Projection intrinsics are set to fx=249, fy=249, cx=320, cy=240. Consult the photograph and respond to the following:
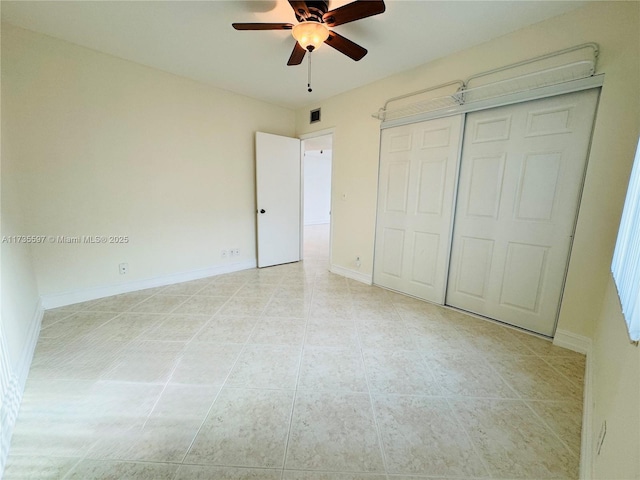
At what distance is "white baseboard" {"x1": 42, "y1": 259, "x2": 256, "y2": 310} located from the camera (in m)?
2.56

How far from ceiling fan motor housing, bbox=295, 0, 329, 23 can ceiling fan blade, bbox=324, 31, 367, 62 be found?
0.14 metres

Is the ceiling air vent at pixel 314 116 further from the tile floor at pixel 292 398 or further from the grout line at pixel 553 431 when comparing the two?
the grout line at pixel 553 431

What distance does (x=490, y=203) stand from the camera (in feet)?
7.73

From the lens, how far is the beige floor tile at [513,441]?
1.12 metres

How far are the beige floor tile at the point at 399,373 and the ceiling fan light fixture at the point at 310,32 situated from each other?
7.72ft

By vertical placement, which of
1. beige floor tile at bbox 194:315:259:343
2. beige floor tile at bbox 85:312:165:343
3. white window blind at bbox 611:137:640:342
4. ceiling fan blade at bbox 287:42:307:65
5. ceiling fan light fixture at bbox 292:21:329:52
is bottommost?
beige floor tile at bbox 85:312:165:343

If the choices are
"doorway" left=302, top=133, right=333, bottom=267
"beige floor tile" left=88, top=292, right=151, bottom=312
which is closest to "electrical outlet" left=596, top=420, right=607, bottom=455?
"beige floor tile" left=88, top=292, right=151, bottom=312

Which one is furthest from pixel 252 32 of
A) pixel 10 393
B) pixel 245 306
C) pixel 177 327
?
pixel 10 393

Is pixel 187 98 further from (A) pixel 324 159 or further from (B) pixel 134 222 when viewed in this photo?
(A) pixel 324 159

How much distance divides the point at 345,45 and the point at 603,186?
215 centimetres

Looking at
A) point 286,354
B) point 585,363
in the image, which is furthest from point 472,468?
point 585,363

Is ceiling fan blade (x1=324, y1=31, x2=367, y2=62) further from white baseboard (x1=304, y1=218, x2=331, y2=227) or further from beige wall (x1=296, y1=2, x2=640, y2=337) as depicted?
white baseboard (x1=304, y1=218, x2=331, y2=227)

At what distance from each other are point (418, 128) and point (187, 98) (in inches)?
112

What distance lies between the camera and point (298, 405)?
1.45 meters
